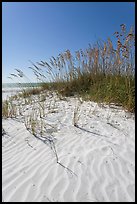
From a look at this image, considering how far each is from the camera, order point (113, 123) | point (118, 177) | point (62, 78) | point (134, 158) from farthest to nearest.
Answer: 1. point (62, 78)
2. point (113, 123)
3. point (134, 158)
4. point (118, 177)

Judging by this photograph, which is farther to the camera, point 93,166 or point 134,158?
point 134,158

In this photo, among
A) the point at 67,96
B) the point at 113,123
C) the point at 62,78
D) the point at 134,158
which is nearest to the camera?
the point at 134,158

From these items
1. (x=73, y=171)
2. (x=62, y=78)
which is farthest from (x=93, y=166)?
(x=62, y=78)

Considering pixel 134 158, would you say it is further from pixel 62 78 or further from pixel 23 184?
pixel 62 78

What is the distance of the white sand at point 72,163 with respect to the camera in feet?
6.29

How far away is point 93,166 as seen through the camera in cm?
236

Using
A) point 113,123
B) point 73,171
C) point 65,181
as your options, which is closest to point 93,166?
point 73,171

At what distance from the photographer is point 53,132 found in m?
3.50

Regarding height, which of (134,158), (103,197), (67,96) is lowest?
(103,197)

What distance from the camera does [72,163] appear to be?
2.40 metres

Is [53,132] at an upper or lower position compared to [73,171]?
upper

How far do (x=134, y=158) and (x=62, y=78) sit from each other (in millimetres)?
5303

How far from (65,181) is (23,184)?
0.45 metres

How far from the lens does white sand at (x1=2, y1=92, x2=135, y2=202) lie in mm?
1917
